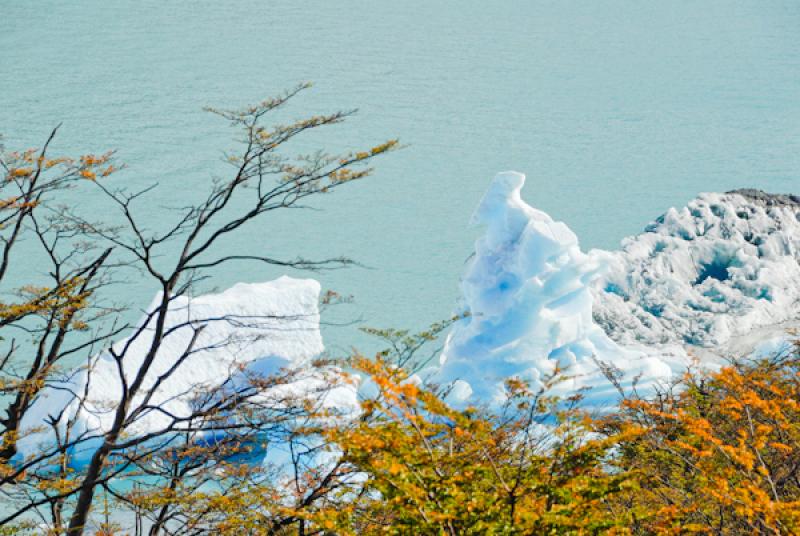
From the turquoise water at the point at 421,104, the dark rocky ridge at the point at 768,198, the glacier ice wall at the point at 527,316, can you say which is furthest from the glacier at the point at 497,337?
the dark rocky ridge at the point at 768,198

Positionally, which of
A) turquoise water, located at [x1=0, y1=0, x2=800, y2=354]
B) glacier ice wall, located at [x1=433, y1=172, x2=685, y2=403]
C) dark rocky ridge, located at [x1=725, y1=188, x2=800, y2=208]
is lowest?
glacier ice wall, located at [x1=433, y1=172, x2=685, y2=403]

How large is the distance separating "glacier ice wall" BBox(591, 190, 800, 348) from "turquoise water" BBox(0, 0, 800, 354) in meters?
2.51

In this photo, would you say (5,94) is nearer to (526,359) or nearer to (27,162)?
(526,359)

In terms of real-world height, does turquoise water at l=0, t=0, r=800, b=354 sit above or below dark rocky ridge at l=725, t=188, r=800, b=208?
above

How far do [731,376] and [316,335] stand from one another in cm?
728

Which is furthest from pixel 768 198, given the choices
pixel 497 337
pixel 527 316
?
pixel 497 337

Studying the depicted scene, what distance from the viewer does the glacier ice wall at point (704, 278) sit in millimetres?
13203

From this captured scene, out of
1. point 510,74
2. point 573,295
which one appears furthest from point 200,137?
point 573,295

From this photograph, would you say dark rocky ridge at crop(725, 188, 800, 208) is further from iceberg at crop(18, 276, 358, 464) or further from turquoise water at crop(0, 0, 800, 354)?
iceberg at crop(18, 276, 358, 464)

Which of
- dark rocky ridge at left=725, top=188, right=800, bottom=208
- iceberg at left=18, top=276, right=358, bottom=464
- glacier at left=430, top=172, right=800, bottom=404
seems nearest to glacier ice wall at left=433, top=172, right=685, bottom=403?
glacier at left=430, top=172, right=800, bottom=404

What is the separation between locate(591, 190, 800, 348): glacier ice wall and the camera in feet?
43.3

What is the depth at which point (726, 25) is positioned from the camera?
1368 inches

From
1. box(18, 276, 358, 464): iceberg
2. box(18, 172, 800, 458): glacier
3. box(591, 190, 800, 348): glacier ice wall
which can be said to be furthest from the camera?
box(591, 190, 800, 348): glacier ice wall

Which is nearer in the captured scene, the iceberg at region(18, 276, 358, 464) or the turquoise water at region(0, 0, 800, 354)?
the iceberg at region(18, 276, 358, 464)
